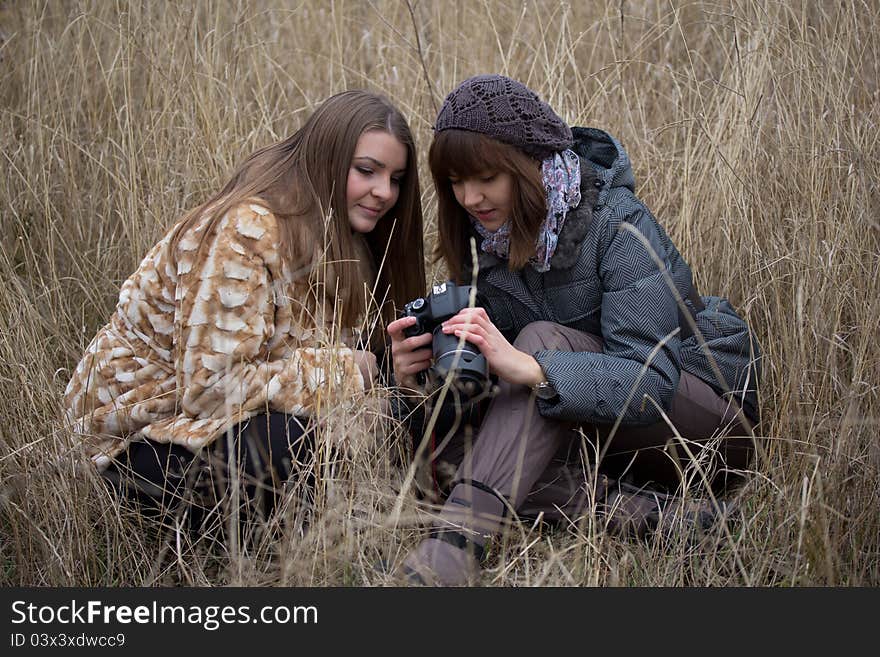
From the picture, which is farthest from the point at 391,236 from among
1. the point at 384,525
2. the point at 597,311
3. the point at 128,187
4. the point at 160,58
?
the point at 160,58

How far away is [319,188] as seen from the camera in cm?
241

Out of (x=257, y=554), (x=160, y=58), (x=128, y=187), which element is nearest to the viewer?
(x=257, y=554)

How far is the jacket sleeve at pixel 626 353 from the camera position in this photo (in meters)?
2.16

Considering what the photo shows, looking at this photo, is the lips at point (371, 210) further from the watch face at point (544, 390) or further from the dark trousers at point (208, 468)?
the watch face at point (544, 390)

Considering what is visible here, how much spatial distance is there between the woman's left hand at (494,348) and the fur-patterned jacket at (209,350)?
0.29 meters

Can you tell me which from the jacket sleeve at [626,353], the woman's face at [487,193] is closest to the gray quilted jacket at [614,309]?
the jacket sleeve at [626,353]

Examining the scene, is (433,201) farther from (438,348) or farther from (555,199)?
(438,348)

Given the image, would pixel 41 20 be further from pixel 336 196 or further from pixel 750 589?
pixel 750 589

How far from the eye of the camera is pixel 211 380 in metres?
2.26

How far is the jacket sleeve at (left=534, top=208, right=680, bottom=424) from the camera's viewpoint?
216 centimetres

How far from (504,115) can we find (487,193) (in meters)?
0.19

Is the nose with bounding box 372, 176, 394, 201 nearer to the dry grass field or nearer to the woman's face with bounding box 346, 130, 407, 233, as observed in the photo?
the woman's face with bounding box 346, 130, 407, 233

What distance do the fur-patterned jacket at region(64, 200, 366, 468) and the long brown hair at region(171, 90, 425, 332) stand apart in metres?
0.05

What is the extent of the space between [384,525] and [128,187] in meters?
1.77
